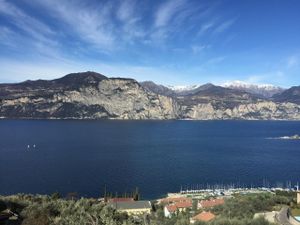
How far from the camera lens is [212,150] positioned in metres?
124

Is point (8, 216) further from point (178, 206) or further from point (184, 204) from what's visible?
point (184, 204)

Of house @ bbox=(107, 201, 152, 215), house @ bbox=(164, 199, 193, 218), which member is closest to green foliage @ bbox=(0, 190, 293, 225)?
house @ bbox=(164, 199, 193, 218)

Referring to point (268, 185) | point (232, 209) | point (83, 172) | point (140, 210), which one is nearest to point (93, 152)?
point (83, 172)

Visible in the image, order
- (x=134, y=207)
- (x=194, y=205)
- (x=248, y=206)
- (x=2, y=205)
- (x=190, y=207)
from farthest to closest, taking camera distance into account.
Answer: (x=194, y=205)
(x=190, y=207)
(x=134, y=207)
(x=248, y=206)
(x=2, y=205)

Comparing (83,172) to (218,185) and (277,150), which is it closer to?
(218,185)

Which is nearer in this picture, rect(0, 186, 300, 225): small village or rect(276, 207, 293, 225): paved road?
rect(276, 207, 293, 225): paved road

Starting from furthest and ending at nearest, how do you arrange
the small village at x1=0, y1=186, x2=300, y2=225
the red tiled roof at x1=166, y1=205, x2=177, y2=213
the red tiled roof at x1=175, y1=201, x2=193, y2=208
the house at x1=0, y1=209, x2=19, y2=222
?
1. the red tiled roof at x1=175, y1=201, x2=193, y2=208
2. the red tiled roof at x1=166, y1=205, x2=177, y2=213
3. the small village at x1=0, y1=186, x2=300, y2=225
4. the house at x1=0, y1=209, x2=19, y2=222

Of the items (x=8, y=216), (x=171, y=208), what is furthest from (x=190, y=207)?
(x=8, y=216)

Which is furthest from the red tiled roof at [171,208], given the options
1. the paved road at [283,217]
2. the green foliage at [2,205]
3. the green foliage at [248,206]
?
the green foliage at [2,205]

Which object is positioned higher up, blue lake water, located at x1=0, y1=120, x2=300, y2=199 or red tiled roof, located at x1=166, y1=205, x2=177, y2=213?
red tiled roof, located at x1=166, y1=205, x2=177, y2=213

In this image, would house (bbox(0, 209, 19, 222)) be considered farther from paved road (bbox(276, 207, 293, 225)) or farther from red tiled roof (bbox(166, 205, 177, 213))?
red tiled roof (bbox(166, 205, 177, 213))

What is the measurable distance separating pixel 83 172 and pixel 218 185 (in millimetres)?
29052

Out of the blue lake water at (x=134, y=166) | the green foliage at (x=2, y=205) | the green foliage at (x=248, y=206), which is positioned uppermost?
the green foliage at (x=2, y=205)

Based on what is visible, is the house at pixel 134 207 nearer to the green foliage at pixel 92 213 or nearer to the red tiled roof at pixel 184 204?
the red tiled roof at pixel 184 204
